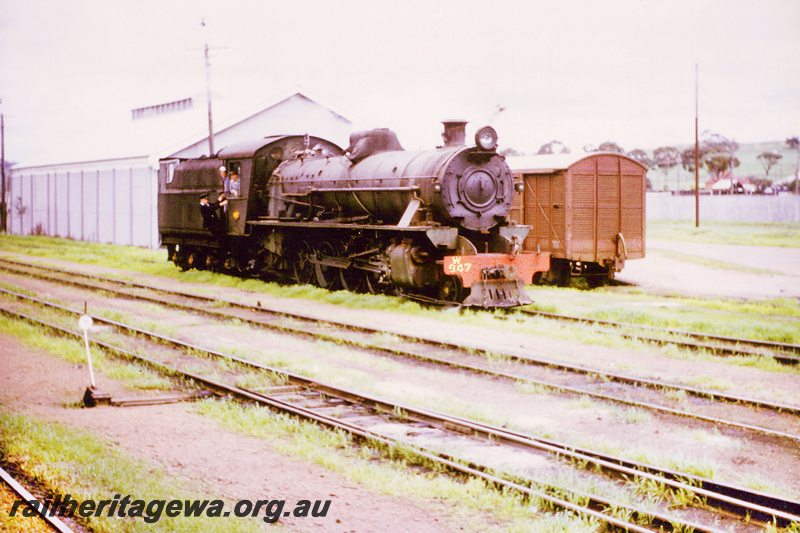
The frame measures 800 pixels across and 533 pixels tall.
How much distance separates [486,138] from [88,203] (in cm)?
3031

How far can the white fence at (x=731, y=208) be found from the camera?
3925cm

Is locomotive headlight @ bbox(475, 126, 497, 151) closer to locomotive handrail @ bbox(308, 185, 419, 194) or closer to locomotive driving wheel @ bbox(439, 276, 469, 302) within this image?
locomotive handrail @ bbox(308, 185, 419, 194)

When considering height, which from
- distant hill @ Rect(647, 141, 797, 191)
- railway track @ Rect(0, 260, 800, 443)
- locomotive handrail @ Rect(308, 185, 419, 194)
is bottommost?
railway track @ Rect(0, 260, 800, 443)

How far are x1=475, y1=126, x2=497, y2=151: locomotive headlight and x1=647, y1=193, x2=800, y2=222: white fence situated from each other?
2996cm

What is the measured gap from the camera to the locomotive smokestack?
14453 mm

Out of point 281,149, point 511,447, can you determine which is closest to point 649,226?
point 281,149

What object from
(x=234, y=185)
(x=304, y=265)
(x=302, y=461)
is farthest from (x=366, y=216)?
(x=302, y=461)

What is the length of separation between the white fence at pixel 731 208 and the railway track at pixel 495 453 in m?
36.2

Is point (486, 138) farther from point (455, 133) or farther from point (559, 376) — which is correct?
point (559, 376)

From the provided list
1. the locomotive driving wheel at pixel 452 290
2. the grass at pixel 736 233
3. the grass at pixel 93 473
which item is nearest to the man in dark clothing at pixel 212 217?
the locomotive driving wheel at pixel 452 290

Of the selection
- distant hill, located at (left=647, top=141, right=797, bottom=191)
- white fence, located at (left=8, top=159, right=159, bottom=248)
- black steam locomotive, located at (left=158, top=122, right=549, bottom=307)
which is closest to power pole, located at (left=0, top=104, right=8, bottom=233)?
white fence, located at (left=8, top=159, right=159, bottom=248)

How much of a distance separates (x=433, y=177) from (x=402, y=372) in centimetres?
499

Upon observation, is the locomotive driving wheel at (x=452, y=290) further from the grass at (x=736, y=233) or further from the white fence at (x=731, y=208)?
the white fence at (x=731, y=208)

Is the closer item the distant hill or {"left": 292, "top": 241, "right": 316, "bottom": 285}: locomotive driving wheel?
{"left": 292, "top": 241, "right": 316, "bottom": 285}: locomotive driving wheel
